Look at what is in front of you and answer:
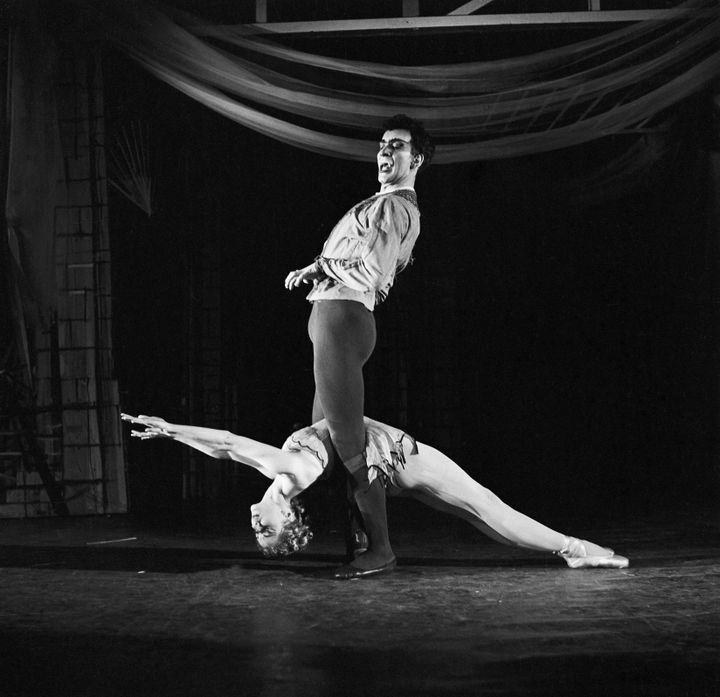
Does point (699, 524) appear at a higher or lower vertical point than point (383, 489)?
lower

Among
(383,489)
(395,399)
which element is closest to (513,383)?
(395,399)

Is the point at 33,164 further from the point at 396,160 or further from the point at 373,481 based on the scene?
the point at 373,481

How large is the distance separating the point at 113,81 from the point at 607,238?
292 cm

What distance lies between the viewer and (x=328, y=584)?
2.73 metres

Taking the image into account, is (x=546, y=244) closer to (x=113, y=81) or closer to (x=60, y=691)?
(x=113, y=81)

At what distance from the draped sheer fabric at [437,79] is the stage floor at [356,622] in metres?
1.71

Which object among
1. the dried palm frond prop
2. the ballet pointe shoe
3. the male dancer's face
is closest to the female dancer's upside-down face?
the ballet pointe shoe

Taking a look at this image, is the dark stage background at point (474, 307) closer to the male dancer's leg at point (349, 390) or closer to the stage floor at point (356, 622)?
the stage floor at point (356, 622)

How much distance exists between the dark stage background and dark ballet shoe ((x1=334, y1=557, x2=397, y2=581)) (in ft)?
6.57

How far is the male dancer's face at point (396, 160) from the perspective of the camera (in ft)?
10.1

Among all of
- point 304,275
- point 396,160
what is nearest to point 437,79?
point 396,160

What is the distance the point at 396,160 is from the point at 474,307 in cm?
303

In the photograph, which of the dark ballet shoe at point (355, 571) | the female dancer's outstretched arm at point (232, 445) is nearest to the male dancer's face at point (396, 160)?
the female dancer's outstretched arm at point (232, 445)

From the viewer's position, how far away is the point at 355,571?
2.86 m
